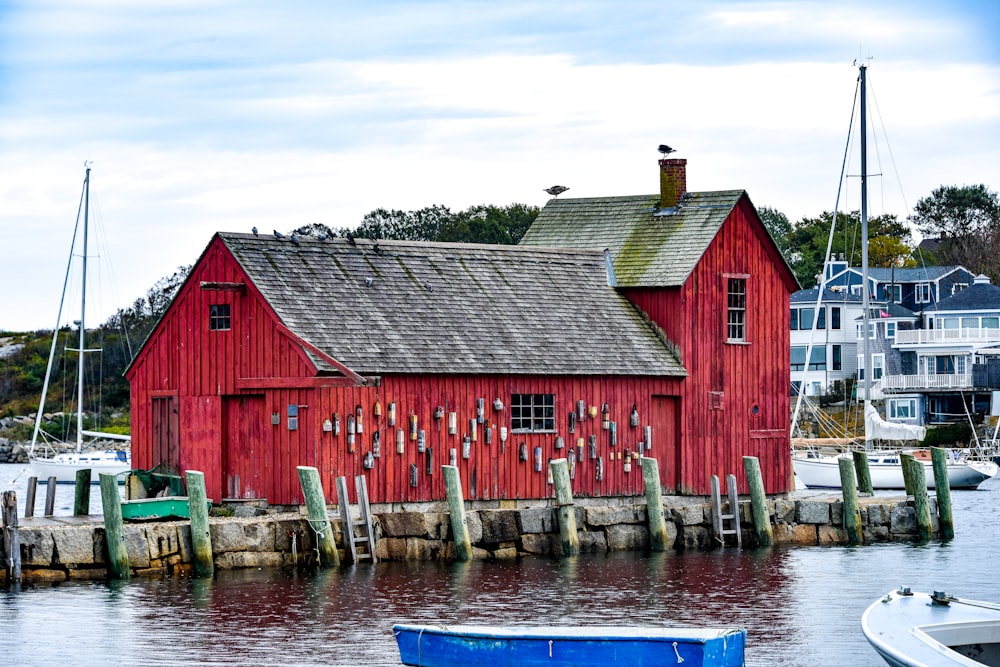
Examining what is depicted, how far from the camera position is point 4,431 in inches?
3637

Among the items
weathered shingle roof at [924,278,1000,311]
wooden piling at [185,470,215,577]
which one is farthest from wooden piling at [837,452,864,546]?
weathered shingle roof at [924,278,1000,311]

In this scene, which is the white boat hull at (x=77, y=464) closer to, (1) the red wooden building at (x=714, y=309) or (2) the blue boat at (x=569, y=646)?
(1) the red wooden building at (x=714, y=309)

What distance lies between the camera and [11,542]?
28422mm

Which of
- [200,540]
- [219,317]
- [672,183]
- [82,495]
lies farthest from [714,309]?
[82,495]

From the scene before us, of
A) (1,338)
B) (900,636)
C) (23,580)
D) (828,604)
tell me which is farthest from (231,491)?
(1,338)

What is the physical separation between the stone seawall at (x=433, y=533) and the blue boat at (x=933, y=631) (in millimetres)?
12939

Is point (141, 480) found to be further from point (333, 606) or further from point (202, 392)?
point (333, 606)

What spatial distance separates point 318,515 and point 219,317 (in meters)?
5.28

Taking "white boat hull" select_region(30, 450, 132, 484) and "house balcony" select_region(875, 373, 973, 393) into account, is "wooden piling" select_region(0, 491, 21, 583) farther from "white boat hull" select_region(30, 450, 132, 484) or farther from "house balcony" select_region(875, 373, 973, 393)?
"house balcony" select_region(875, 373, 973, 393)

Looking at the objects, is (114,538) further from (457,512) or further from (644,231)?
(644,231)

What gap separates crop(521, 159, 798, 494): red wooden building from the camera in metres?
37.2

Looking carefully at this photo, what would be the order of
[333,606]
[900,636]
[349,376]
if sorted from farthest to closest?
[349,376] → [333,606] → [900,636]

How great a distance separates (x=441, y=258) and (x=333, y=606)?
10950 millimetres

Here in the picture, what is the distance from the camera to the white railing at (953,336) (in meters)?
87.9
